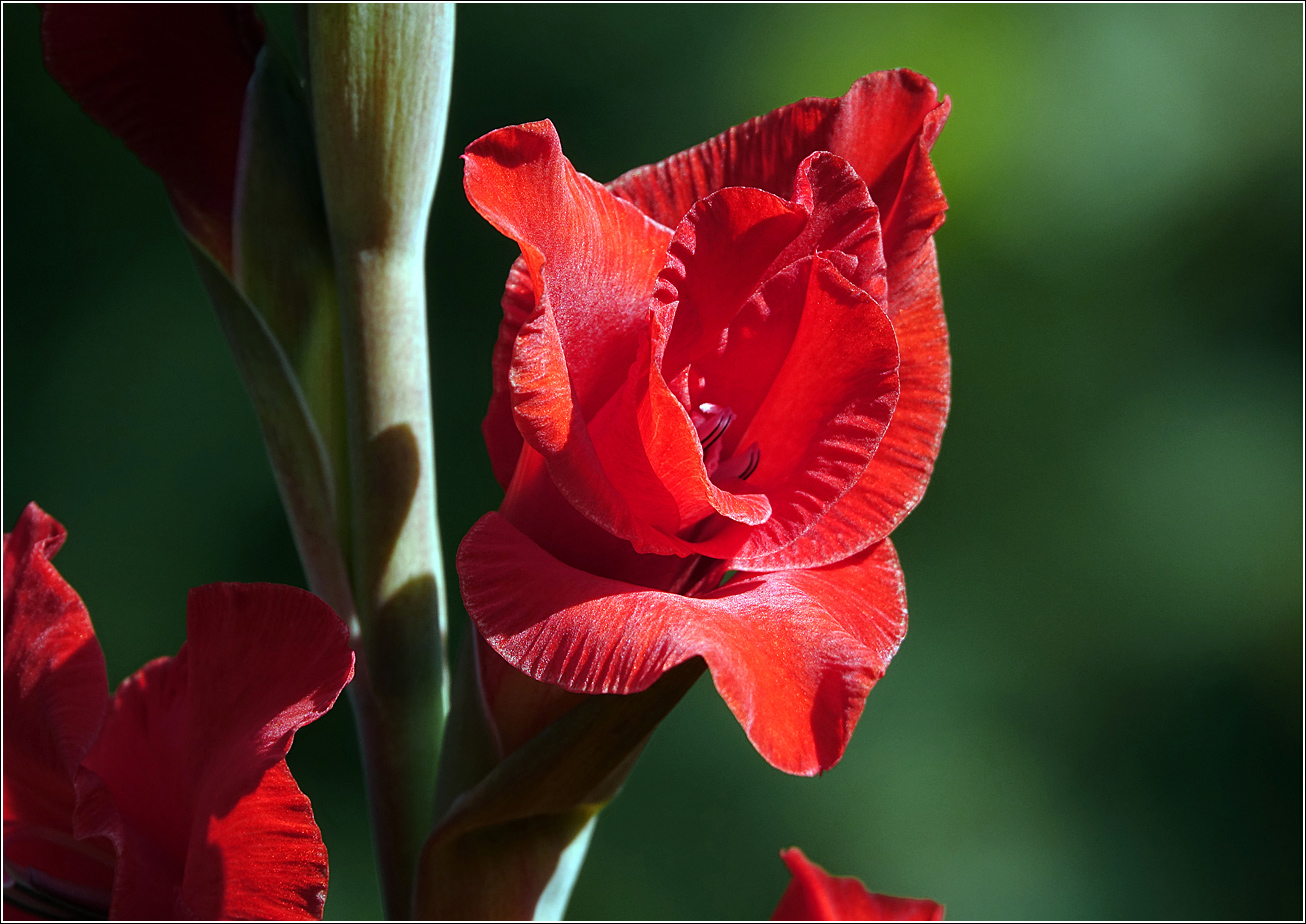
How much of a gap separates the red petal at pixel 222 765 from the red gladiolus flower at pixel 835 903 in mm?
203

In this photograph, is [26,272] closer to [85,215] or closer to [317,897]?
[85,215]

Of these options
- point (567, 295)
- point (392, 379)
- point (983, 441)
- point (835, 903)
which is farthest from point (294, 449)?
point (983, 441)

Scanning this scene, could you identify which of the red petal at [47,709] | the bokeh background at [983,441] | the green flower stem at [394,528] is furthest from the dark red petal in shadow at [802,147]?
the bokeh background at [983,441]

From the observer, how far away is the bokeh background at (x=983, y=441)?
1.58m

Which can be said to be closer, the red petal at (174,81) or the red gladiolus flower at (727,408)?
the red gladiolus flower at (727,408)

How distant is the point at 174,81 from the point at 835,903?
1.36 feet

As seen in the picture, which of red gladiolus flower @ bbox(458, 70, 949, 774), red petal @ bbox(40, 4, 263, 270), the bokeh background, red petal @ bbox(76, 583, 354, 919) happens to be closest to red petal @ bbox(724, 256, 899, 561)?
red gladiolus flower @ bbox(458, 70, 949, 774)

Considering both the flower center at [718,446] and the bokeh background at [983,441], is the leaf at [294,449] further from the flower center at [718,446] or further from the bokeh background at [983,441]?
the bokeh background at [983,441]

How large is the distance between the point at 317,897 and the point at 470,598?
92mm

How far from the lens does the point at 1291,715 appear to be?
1.63 m

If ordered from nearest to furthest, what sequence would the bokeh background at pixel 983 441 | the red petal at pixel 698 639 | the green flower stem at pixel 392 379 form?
the red petal at pixel 698 639 → the green flower stem at pixel 392 379 → the bokeh background at pixel 983 441

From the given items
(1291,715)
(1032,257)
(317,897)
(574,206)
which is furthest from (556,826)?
(1291,715)

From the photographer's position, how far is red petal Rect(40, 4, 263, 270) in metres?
0.42

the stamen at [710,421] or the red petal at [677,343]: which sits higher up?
the red petal at [677,343]
